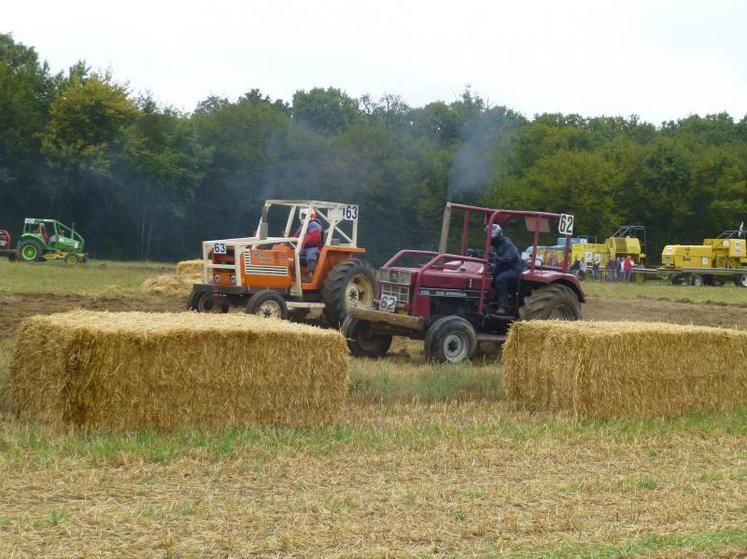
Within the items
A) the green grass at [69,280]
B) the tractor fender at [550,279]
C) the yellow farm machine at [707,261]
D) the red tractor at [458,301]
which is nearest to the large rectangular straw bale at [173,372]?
the red tractor at [458,301]

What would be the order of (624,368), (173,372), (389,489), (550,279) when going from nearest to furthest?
(389,489) → (173,372) → (624,368) → (550,279)

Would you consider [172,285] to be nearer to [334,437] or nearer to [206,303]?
[206,303]

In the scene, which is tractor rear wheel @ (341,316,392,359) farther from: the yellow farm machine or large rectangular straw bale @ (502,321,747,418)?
the yellow farm machine

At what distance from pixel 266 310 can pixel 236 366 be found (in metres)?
7.59

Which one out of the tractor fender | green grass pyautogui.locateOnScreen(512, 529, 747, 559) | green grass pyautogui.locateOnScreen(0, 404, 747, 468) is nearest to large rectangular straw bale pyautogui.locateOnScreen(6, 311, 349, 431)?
green grass pyautogui.locateOnScreen(0, 404, 747, 468)

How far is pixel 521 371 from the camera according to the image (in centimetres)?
1060

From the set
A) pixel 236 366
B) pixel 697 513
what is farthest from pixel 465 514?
pixel 236 366

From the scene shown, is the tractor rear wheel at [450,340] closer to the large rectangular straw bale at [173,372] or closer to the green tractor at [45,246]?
the large rectangular straw bale at [173,372]

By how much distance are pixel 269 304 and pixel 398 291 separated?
8.76 ft

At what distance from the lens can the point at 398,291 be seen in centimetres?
1438

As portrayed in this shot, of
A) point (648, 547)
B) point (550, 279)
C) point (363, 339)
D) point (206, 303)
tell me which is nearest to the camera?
A: point (648, 547)

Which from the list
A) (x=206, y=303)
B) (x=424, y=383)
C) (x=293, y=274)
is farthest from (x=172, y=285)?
(x=424, y=383)

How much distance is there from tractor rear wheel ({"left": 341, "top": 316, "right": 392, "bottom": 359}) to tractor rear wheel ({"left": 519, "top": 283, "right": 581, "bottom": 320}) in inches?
79.2

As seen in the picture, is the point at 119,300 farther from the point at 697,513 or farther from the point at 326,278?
the point at 697,513
